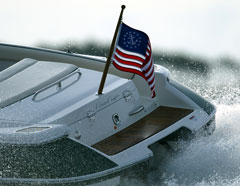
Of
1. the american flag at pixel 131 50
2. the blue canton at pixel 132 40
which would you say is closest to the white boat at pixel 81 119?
the american flag at pixel 131 50

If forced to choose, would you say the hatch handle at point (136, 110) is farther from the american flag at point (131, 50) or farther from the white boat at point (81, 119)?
the american flag at point (131, 50)

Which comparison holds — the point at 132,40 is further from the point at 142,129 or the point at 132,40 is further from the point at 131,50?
the point at 142,129

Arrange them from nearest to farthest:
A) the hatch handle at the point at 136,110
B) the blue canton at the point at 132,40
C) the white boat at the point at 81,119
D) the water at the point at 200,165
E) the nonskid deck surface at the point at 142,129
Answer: the white boat at the point at 81,119 → the nonskid deck surface at the point at 142,129 → the blue canton at the point at 132,40 → the water at the point at 200,165 → the hatch handle at the point at 136,110

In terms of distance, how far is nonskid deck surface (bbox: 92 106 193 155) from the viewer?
6.48m

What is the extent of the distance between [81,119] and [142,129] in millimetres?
825

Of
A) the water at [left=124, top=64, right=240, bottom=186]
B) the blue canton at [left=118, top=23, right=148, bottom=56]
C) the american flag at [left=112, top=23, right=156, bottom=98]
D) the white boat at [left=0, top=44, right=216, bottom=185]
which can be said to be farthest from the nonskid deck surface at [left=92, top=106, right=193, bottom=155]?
the blue canton at [left=118, top=23, right=148, bottom=56]

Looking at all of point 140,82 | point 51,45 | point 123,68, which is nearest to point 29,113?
point 123,68

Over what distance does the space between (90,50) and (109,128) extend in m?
18.3

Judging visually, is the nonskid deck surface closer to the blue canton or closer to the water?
the water

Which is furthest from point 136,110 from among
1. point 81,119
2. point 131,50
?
point 81,119

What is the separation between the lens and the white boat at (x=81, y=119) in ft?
18.7

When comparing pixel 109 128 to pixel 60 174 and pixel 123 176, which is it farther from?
pixel 60 174

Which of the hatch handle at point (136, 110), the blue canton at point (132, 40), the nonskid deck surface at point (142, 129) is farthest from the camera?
the hatch handle at point (136, 110)

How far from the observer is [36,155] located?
568 cm
